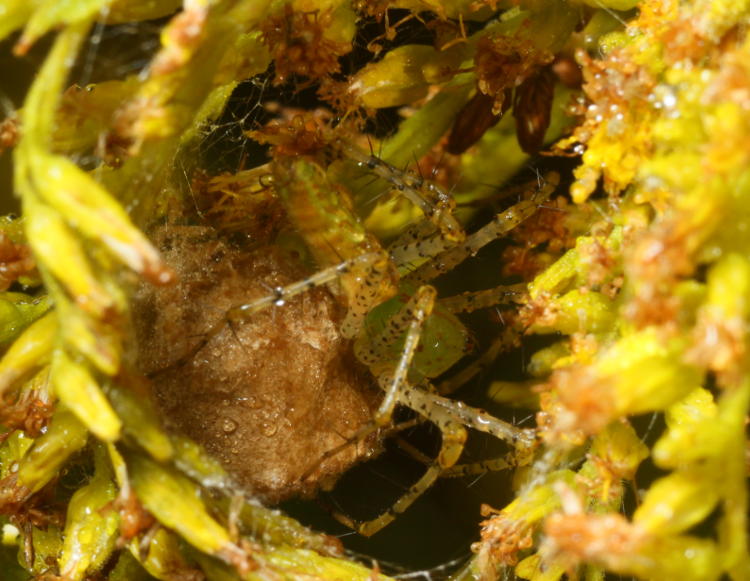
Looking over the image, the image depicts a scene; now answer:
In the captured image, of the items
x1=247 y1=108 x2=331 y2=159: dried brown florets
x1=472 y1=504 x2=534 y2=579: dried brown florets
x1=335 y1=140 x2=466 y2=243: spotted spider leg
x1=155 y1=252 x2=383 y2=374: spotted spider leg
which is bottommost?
x1=472 y1=504 x2=534 y2=579: dried brown florets

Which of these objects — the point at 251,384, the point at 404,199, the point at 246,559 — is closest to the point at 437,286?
the point at 404,199

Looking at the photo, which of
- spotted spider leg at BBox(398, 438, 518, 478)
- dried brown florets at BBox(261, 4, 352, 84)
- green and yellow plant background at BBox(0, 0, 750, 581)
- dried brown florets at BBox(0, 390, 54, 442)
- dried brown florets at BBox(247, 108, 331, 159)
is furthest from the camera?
spotted spider leg at BBox(398, 438, 518, 478)

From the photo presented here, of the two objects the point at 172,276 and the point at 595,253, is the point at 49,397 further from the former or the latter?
the point at 595,253

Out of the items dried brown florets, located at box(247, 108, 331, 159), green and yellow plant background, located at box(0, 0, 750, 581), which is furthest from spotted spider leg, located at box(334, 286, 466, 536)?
dried brown florets, located at box(247, 108, 331, 159)

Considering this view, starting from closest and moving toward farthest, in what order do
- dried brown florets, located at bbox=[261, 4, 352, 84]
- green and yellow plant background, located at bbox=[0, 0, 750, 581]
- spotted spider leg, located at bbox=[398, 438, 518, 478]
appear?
green and yellow plant background, located at bbox=[0, 0, 750, 581] < dried brown florets, located at bbox=[261, 4, 352, 84] < spotted spider leg, located at bbox=[398, 438, 518, 478]

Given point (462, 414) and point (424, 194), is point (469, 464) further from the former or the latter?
point (424, 194)

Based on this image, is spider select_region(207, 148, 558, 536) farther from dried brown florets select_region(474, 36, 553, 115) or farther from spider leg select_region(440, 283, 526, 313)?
dried brown florets select_region(474, 36, 553, 115)
